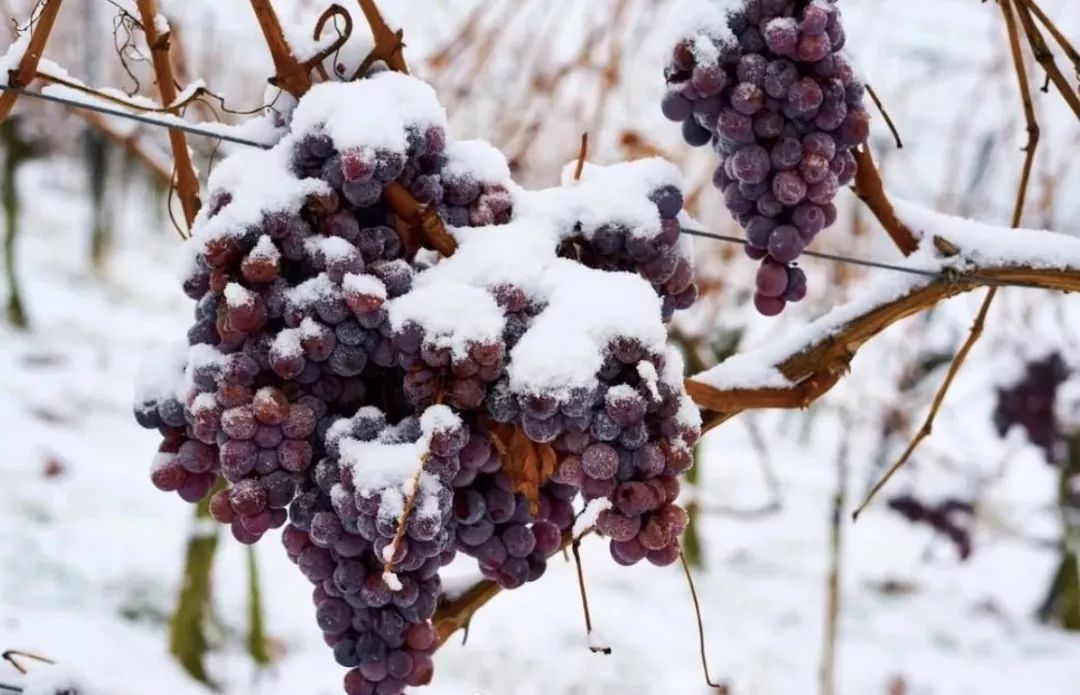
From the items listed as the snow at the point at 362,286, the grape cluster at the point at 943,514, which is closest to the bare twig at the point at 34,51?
the snow at the point at 362,286

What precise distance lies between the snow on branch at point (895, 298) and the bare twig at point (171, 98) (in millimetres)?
362

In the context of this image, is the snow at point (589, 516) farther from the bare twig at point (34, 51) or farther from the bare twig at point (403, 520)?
the bare twig at point (34, 51)

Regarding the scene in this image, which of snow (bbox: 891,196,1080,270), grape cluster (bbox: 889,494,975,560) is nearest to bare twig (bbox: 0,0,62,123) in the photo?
snow (bbox: 891,196,1080,270)

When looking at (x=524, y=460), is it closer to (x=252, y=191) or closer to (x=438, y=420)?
(x=438, y=420)

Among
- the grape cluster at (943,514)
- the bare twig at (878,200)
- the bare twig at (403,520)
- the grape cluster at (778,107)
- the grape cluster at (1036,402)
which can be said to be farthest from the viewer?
the grape cluster at (943,514)

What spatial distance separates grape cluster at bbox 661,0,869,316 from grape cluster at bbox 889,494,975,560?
238 centimetres

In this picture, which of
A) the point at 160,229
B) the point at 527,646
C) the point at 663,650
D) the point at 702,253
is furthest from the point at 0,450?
the point at 160,229

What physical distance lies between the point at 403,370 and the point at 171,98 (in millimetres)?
253

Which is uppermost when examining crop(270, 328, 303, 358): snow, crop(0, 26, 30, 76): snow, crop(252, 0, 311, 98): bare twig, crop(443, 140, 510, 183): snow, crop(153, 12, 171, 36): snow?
crop(153, 12, 171, 36): snow

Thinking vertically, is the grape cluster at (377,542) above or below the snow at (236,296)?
below

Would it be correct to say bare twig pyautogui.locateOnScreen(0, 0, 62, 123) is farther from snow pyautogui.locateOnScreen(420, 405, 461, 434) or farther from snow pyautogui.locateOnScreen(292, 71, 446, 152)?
snow pyautogui.locateOnScreen(420, 405, 461, 434)

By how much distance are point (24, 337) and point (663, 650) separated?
402 centimetres

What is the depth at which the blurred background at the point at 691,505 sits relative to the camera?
7.50ft

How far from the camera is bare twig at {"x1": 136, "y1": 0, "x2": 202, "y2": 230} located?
608mm
